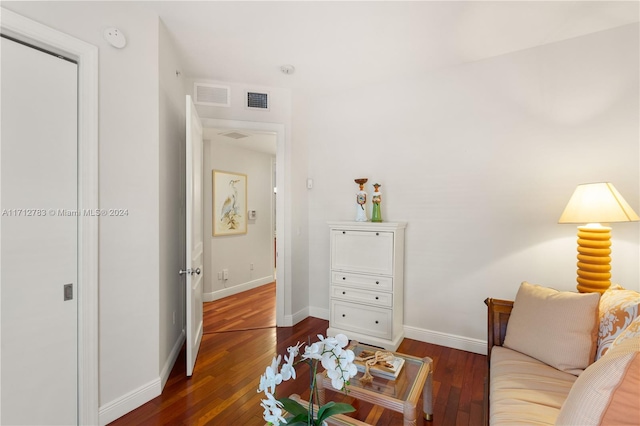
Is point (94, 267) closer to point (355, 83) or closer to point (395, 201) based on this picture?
point (395, 201)

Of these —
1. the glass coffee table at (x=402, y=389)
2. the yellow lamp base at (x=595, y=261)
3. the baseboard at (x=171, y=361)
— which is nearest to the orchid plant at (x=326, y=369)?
the glass coffee table at (x=402, y=389)

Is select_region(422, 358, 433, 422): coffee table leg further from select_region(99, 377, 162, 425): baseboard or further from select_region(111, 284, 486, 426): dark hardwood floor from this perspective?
select_region(99, 377, 162, 425): baseboard

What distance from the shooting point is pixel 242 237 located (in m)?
4.84

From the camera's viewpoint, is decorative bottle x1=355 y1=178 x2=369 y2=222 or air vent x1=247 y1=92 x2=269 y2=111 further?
air vent x1=247 y1=92 x2=269 y2=111

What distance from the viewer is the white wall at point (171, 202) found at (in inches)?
85.5

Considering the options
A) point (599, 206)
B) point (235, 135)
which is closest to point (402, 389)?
point (599, 206)

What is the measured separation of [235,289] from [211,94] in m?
2.91

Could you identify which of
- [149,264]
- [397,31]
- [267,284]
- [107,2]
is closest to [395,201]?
[397,31]

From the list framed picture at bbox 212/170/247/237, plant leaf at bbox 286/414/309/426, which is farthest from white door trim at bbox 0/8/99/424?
framed picture at bbox 212/170/247/237

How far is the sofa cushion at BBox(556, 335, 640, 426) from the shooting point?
0.77m

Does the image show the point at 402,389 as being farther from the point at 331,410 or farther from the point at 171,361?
the point at 171,361

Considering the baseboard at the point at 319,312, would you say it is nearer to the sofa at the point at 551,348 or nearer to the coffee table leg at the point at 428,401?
the coffee table leg at the point at 428,401

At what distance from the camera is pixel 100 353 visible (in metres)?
1.76

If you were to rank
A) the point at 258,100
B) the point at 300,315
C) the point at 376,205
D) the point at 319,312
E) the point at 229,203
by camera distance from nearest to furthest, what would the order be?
the point at 376,205 → the point at 258,100 → the point at 300,315 → the point at 319,312 → the point at 229,203
